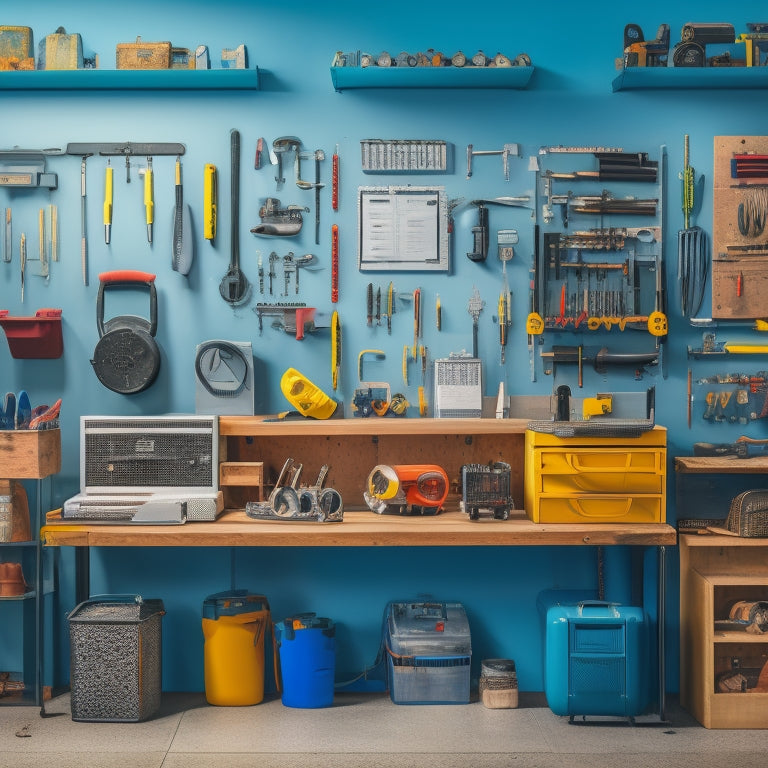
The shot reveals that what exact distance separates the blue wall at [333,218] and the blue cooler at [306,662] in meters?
0.28

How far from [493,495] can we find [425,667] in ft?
2.50

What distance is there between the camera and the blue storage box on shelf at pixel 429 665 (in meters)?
3.69

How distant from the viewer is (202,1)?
3.93 m

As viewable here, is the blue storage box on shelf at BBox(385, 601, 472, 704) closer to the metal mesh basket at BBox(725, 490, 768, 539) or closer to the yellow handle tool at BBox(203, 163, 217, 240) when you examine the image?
the metal mesh basket at BBox(725, 490, 768, 539)

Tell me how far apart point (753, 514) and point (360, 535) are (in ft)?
5.14

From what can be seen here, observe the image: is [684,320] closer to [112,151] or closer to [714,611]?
[714,611]

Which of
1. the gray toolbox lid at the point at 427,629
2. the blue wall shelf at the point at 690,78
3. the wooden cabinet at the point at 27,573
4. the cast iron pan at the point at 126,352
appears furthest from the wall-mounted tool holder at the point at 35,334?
the blue wall shelf at the point at 690,78

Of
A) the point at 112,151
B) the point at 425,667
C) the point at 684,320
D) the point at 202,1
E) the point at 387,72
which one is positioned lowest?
the point at 425,667

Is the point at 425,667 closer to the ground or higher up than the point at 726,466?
closer to the ground

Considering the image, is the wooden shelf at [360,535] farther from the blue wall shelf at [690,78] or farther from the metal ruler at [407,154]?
the blue wall shelf at [690,78]

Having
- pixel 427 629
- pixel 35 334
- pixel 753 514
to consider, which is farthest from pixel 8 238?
pixel 753 514

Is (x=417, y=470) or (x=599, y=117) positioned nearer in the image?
(x=417, y=470)

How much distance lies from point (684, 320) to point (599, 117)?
954mm

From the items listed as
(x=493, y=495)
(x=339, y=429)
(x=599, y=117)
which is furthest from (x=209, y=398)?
(x=599, y=117)
